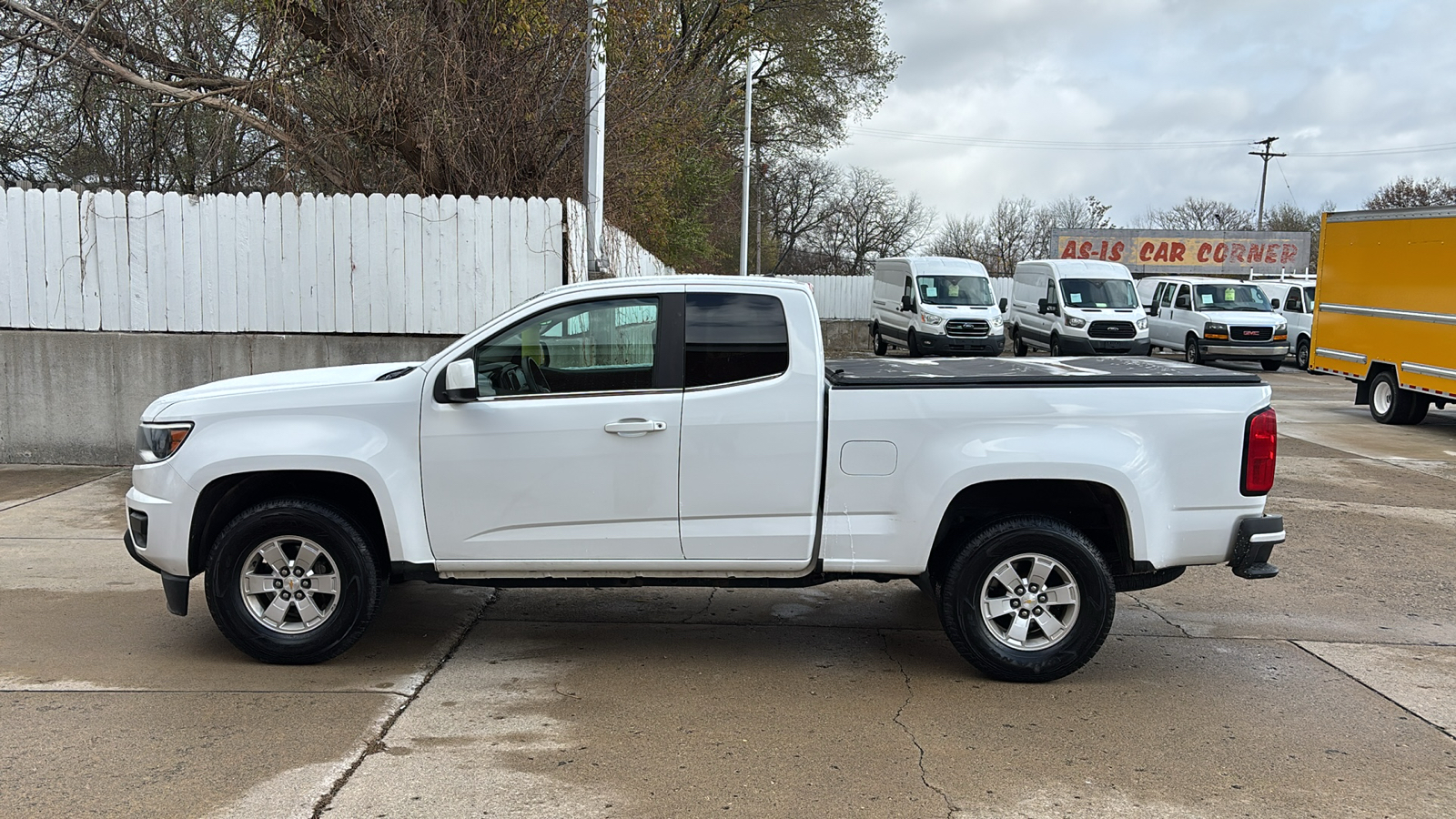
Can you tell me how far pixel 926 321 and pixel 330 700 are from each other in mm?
22711

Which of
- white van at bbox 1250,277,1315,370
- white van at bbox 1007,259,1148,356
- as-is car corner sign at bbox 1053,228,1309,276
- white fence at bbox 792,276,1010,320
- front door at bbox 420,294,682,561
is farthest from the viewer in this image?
as-is car corner sign at bbox 1053,228,1309,276

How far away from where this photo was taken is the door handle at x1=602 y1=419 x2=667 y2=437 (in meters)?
5.24

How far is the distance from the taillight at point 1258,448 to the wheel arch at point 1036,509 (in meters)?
0.58

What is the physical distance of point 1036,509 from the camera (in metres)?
5.53

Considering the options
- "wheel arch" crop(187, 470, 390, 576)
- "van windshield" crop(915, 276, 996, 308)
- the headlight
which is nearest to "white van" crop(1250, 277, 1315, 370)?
"van windshield" crop(915, 276, 996, 308)

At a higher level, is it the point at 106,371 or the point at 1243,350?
the point at 106,371

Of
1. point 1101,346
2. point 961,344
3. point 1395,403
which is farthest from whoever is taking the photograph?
point 961,344

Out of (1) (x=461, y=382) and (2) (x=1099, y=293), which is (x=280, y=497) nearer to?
(1) (x=461, y=382)

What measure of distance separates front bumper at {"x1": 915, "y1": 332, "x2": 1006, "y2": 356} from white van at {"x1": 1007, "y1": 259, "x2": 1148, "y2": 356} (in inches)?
60.2

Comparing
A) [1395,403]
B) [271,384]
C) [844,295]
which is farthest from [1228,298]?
[271,384]

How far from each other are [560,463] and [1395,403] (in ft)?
47.9

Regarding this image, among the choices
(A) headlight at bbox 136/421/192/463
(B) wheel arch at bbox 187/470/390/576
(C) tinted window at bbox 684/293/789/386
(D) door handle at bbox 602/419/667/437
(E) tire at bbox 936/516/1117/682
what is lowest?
(E) tire at bbox 936/516/1117/682

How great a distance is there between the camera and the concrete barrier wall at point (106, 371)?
420 inches

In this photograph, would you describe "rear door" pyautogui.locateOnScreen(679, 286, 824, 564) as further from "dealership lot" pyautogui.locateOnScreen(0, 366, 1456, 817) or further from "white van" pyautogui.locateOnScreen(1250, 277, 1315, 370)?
"white van" pyautogui.locateOnScreen(1250, 277, 1315, 370)
